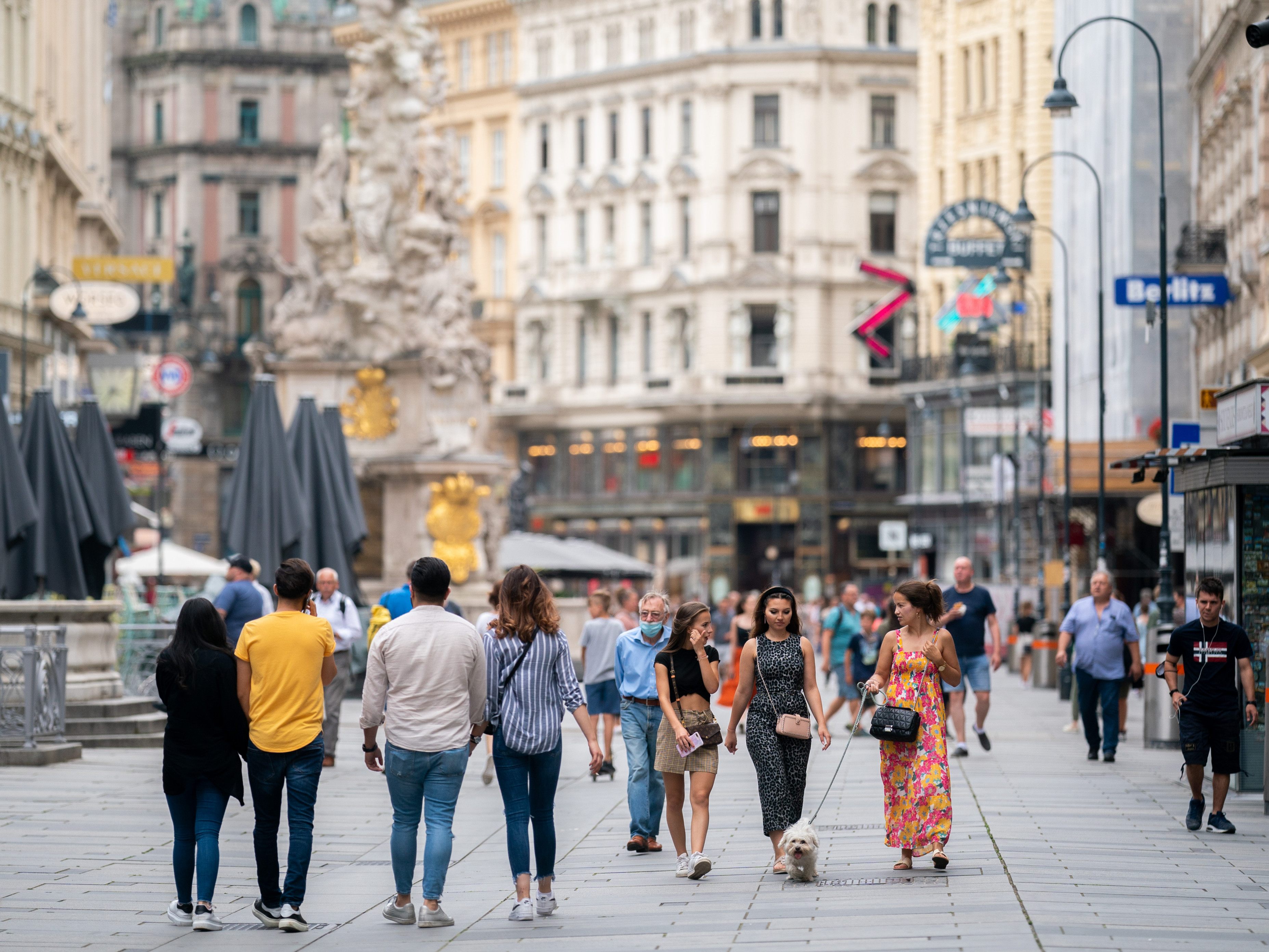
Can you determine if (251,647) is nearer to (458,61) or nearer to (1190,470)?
(1190,470)

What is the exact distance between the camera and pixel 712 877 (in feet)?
40.5

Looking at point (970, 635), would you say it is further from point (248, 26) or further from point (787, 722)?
point (248, 26)

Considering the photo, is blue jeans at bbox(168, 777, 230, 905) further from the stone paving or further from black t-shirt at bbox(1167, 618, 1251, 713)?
black t-shirt at bbox(1167, 618, 1251, 713)

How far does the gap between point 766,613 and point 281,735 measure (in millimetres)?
3134

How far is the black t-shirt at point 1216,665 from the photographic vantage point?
48.1ft

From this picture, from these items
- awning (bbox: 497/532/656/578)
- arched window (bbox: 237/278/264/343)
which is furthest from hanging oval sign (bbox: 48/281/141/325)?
arched window (bbox: 237/278/264/343)

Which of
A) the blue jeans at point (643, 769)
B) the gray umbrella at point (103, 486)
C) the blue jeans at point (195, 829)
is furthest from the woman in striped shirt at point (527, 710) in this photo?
the gray umbrella at point (103, 486)

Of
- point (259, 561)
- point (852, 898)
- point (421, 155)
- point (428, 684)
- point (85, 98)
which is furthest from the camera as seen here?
point (85, 98)

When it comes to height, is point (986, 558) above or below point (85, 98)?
below

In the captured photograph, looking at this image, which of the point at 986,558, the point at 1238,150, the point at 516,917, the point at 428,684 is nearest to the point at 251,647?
the point at 428,684

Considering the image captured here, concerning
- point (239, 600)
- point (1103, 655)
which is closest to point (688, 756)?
point (239, 600)

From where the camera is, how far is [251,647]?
35.4 ft

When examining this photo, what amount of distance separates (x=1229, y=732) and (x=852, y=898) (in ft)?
14.2

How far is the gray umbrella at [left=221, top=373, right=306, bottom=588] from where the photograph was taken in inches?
957
